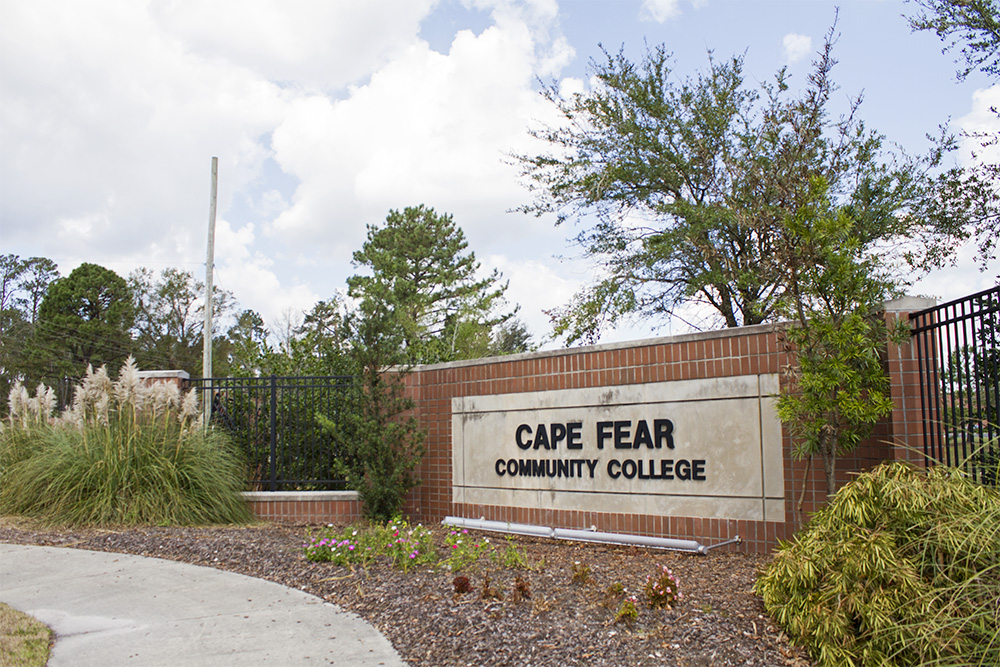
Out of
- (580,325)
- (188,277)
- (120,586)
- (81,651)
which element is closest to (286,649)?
(81,651)

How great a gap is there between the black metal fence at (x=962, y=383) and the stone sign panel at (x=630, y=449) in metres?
1.33

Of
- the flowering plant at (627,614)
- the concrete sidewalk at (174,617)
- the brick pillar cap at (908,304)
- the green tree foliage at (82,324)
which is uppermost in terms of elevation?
the green tree foliage at (82,324)

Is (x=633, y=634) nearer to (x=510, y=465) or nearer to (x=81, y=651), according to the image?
(x=81, y=651)

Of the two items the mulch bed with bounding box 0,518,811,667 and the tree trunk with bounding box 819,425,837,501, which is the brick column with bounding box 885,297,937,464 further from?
the mulch bed with bounding box 0,518,811,667

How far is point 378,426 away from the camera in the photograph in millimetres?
9625

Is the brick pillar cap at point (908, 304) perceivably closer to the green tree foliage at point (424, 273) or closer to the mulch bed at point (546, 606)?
the mulch bed at point (546, 606)

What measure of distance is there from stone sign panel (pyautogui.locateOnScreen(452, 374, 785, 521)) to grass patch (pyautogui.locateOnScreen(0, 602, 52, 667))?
5243 millimetres

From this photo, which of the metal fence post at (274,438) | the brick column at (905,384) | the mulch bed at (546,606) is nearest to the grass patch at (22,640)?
the mulch bed at (546,606)

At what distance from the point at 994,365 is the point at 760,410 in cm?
222

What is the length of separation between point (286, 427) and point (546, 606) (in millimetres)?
7470

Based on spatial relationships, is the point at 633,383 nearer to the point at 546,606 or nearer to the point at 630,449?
the point at 630,449

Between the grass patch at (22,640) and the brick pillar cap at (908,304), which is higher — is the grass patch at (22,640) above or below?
below

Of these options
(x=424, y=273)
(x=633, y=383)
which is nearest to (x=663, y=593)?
(x=633, y=383)

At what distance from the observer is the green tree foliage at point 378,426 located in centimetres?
962
